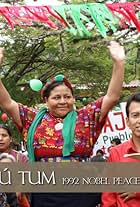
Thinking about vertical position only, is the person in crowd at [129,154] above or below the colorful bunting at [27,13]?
below

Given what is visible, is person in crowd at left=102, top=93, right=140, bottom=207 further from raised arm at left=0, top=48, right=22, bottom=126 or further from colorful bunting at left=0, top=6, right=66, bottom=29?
colorful bunting at left=0, top=6, right=66, bottom=29

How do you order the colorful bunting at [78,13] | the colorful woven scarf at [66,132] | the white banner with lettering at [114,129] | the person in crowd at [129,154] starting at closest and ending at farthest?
the person in crowd at [129,154] → the colorful woven scarf at [66,132] → the colorful bunting at [78,13] → the white banner with lettering at [114,129]

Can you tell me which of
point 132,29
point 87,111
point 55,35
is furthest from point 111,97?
point 55,35

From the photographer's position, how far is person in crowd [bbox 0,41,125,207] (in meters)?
2.80

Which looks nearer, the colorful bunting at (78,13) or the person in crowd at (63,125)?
the person in crowd at (63,125)

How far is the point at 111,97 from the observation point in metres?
2.82

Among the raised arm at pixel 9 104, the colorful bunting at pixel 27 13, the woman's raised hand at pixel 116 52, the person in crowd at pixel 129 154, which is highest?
the colorful bunting at pixel 27 13

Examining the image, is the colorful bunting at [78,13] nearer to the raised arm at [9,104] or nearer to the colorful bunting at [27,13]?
the colorful bunting at [27,13]

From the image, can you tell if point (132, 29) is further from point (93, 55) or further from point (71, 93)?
point (71, 93)

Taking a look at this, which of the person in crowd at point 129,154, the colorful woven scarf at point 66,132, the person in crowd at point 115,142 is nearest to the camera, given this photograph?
the person in crowd at point 129,154

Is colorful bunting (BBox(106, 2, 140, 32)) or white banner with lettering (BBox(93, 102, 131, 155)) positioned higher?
colorful bunting (BBox(106, 2, 140, 32))

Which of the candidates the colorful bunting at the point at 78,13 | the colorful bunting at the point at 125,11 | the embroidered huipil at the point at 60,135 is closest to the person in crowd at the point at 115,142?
the colorful bunting at the point at 78,13

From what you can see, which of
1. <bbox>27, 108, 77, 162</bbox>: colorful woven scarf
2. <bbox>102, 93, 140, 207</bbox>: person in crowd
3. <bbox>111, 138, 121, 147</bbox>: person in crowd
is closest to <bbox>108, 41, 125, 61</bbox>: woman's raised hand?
<bbox>102, 93, 140, 207</bbox>: person in crowd

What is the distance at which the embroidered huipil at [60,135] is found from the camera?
2.80 metres
